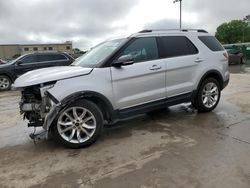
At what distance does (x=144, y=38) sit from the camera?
5.00m

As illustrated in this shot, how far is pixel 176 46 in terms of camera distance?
17.7ft

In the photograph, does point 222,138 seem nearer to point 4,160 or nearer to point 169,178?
point 169,178

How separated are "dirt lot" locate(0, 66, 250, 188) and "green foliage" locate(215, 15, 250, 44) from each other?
96.6 metres

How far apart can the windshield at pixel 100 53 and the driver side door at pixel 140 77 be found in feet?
0.79

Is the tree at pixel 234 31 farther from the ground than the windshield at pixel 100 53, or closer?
farther from the ground

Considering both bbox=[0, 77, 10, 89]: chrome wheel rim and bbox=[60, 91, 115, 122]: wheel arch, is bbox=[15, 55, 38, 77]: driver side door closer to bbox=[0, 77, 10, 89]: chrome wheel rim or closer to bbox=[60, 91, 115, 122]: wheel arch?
bbox=[0, 77, 10, 89]: chrome wheel rim

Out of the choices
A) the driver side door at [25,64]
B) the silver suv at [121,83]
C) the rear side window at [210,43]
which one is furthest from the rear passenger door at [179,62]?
the driver side door at [25,64]

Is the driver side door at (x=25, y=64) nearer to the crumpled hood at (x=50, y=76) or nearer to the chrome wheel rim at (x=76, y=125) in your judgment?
the crumpled hood at (x=50, y=76)

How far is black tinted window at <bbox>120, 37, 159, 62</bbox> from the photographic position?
4.77m

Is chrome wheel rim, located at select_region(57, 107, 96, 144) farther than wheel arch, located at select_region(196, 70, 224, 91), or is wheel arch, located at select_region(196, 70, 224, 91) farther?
wheel arch, located at select_region(196, 70, 224, 91)

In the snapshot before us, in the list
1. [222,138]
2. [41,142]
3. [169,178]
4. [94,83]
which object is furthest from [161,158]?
[41,142]

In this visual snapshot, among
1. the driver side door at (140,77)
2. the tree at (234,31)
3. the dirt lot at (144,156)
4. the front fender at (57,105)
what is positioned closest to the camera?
the dirt lot at (144,156)

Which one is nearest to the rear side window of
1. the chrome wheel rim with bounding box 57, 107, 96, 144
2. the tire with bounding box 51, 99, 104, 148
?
the tire with bounding box 51, 99, 104, 148

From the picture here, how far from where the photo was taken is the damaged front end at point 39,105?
13.1 feet
